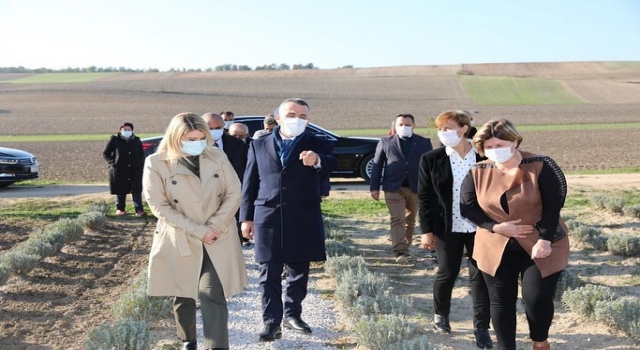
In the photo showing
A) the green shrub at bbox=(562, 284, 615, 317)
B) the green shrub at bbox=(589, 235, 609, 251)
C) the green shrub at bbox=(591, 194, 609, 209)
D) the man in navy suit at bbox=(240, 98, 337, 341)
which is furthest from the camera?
the green shrub at bbox=(591, 194, 609, 209)

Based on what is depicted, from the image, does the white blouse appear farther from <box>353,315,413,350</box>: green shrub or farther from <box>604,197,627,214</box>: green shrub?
<box>604,197,627,214</box>: green shrub

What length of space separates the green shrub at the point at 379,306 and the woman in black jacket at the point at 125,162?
21.6 ft

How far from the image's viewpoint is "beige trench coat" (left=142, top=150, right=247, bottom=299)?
4395 millimetres

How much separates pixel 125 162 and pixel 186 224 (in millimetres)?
7233

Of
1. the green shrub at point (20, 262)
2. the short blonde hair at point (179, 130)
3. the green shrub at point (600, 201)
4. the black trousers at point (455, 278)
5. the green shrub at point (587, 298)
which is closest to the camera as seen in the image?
the short blonde hair at point (179, 130)

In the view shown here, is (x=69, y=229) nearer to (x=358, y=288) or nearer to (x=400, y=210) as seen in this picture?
(x=400, y=210)

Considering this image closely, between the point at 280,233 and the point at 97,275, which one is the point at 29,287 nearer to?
the point at 97,275

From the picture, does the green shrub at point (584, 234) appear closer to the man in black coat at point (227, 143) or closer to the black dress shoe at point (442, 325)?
the black dress shoe at point (442, 325)

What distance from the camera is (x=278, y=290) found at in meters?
5.04

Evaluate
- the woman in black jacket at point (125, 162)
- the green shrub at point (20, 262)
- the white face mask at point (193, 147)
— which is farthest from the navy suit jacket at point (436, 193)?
the woman in black jacket at point (125, 162)

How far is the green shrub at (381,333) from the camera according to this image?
4.54 meters

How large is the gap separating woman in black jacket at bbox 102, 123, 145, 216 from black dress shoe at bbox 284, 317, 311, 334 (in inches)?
260

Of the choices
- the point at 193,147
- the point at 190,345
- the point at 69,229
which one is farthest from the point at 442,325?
the point at 69,229

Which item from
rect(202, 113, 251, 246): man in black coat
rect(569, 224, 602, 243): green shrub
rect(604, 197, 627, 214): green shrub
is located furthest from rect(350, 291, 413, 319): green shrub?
rect(604, 197, 627, 214): green shrub
